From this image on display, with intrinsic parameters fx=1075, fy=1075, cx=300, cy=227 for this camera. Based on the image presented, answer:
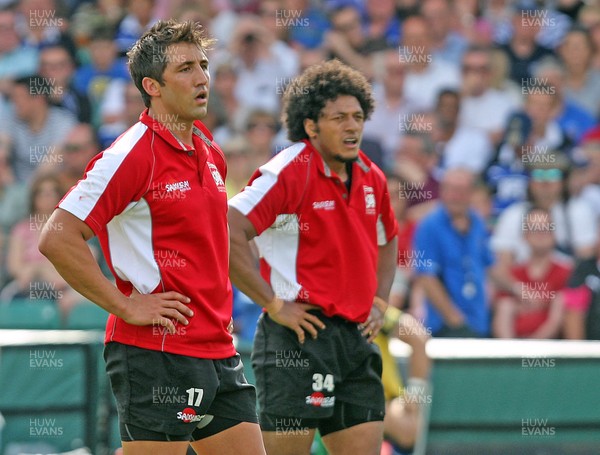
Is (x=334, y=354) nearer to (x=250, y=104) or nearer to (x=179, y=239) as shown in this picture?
(x=179, y=239)

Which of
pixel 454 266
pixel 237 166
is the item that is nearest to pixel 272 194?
pixel 454 266

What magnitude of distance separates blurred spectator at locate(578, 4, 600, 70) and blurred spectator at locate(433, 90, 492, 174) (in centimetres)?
159

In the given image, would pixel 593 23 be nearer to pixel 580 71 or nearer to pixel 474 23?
pixel 580 71

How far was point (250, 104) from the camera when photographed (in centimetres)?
1156

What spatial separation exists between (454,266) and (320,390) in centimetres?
455

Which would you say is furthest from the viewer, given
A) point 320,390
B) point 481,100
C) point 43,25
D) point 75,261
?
point 43,25

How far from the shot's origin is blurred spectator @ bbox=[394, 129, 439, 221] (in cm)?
1052

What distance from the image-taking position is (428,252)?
980cm

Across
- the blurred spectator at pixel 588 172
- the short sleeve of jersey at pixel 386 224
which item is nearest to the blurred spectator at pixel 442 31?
the blurred spectator at pixel 588 172

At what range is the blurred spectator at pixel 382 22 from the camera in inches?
469

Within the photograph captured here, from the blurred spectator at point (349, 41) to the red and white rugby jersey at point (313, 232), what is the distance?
611 cm

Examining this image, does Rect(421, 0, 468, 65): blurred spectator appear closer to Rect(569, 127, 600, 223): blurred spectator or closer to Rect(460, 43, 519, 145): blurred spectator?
Rect(460, 43, 519, 145): blurred spectator

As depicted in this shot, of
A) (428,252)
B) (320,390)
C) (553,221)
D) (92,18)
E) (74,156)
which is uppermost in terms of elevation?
(92,18)

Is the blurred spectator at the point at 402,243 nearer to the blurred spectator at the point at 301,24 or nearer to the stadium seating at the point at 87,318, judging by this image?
the blurred spectator at the point at 301,24
